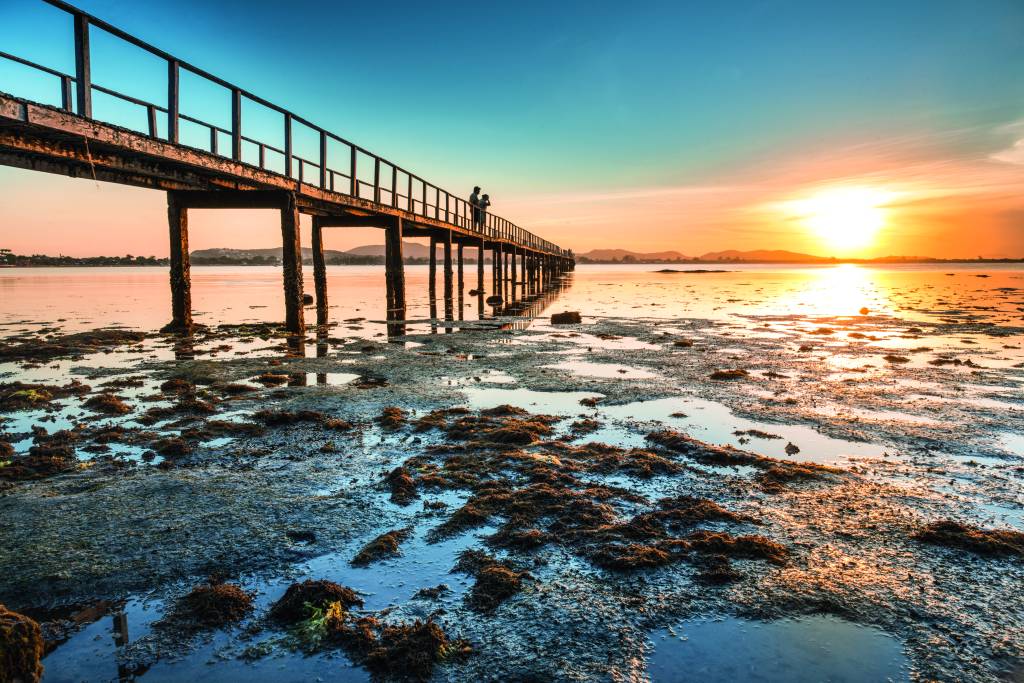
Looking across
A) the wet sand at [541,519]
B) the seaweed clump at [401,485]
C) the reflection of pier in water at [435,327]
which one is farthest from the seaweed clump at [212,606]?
the reflection of pier in water at [435,327]

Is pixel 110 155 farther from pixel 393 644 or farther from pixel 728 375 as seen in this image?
pixel 728 375

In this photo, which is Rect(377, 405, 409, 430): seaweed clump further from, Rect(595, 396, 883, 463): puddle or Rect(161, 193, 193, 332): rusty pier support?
Rect(161, 193, 193, 332): rusty pier support

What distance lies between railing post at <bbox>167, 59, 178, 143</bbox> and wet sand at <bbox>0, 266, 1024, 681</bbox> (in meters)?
4.18

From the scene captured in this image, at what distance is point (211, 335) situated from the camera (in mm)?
14812

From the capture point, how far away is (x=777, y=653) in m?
2.71

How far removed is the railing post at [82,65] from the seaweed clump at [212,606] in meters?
7.68

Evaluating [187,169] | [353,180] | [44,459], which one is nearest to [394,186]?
[353,180]

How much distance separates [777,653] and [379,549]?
7.72ft

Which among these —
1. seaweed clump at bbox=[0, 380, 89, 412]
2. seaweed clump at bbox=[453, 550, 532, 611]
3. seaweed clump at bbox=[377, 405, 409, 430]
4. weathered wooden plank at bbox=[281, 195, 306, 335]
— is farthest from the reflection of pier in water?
seaweed clump at bbox=[453, 550, 532, 611]

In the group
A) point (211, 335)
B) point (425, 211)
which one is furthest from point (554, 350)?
point (425, 211)

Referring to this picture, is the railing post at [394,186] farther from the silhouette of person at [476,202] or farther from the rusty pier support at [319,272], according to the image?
the silhouette of person at [476,202]

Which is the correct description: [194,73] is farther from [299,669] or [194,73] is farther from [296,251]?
[299,669]

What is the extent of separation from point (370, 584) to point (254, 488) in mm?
1910

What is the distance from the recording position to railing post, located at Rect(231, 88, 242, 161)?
11.4 meters
